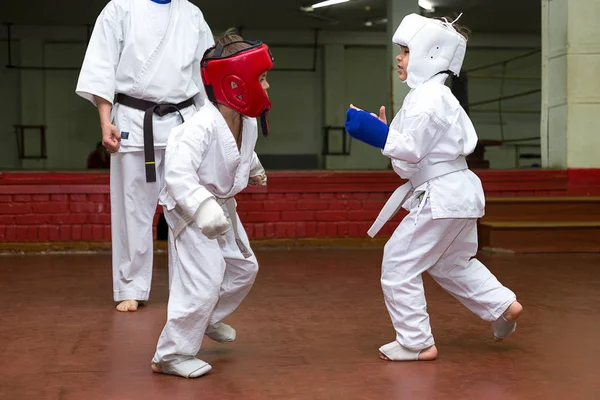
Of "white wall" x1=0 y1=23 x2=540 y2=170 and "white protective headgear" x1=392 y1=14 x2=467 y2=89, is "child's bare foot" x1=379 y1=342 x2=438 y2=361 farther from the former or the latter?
"white wall" x1=0 y1=23 x2=540 y2=170

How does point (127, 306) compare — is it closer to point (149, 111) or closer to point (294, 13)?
point (149, 111)

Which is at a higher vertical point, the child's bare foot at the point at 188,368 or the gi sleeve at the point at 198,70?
the gi sleeve at the point at 198,70

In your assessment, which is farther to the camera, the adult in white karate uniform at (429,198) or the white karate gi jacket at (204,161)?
the adult in white karate uniform at (429,198)

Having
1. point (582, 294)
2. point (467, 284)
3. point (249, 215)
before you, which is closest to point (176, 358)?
point (467, 284)

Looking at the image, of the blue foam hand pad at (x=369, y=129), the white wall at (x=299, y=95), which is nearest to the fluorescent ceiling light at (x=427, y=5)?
the white wall at (x=299, y=95)

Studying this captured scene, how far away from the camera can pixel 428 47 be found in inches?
109

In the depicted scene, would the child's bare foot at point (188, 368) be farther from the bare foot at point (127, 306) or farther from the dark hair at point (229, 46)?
the bare foot at point (127, 306)

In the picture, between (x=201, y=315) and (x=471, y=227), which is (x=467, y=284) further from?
(x=201, y=315)

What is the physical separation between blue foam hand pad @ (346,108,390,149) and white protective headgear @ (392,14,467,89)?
23cm

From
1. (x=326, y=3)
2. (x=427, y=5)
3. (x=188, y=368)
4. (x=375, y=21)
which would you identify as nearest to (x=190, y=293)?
(x=188, y=368)

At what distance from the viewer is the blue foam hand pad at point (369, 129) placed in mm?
2615

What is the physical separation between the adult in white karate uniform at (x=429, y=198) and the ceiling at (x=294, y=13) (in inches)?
345

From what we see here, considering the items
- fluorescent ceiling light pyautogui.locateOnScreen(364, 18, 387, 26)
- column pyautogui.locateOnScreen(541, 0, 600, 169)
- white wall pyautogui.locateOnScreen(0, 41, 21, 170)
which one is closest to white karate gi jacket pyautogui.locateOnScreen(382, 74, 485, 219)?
column pyautogui.locateOnScreen(541, 0, 600, 169)

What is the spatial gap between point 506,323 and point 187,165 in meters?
1.21
